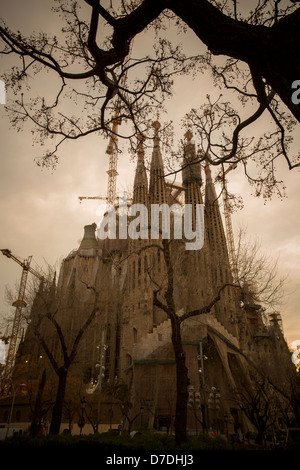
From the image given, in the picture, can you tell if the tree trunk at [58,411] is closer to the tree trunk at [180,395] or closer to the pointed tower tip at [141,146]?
the tree trunk at [180,395]

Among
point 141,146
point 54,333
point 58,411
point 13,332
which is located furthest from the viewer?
point 13,332

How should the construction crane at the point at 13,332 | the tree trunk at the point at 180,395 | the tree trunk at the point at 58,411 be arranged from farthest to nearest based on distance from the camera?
the construction crane at the point at 13,332
the tree trunk at the point at 58,411
the tree trunk at the point at 180,395

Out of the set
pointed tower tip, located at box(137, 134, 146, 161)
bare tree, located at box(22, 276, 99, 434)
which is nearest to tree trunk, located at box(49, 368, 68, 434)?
bare tree, located at box(22, 276, 99, 434)

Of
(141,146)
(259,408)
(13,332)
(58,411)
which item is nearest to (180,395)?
(58,411)

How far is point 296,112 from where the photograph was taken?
11.1 ft

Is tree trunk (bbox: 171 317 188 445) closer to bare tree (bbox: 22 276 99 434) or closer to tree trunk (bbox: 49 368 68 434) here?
bare tree (bbox: 22 276 99 434)

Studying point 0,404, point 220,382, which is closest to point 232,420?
point 220,382

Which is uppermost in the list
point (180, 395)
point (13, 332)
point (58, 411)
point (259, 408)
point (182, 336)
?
point (13, 332)

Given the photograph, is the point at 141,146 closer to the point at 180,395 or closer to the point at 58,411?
the point at 180,395

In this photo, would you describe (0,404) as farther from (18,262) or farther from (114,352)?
(18,262)

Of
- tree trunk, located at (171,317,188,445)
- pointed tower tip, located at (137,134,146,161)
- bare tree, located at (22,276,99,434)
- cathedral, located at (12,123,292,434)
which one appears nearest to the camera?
pointed tower tip, located at (137,134,146,161)

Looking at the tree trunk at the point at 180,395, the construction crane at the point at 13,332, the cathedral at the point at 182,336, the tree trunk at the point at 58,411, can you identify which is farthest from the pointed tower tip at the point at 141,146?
the construction crane at the point at 13,332

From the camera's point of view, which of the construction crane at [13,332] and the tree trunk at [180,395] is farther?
the construction crane at [13,332]

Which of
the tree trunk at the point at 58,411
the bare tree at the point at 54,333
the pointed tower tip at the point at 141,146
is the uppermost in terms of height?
the pointed tower tip at the point at 141,146
